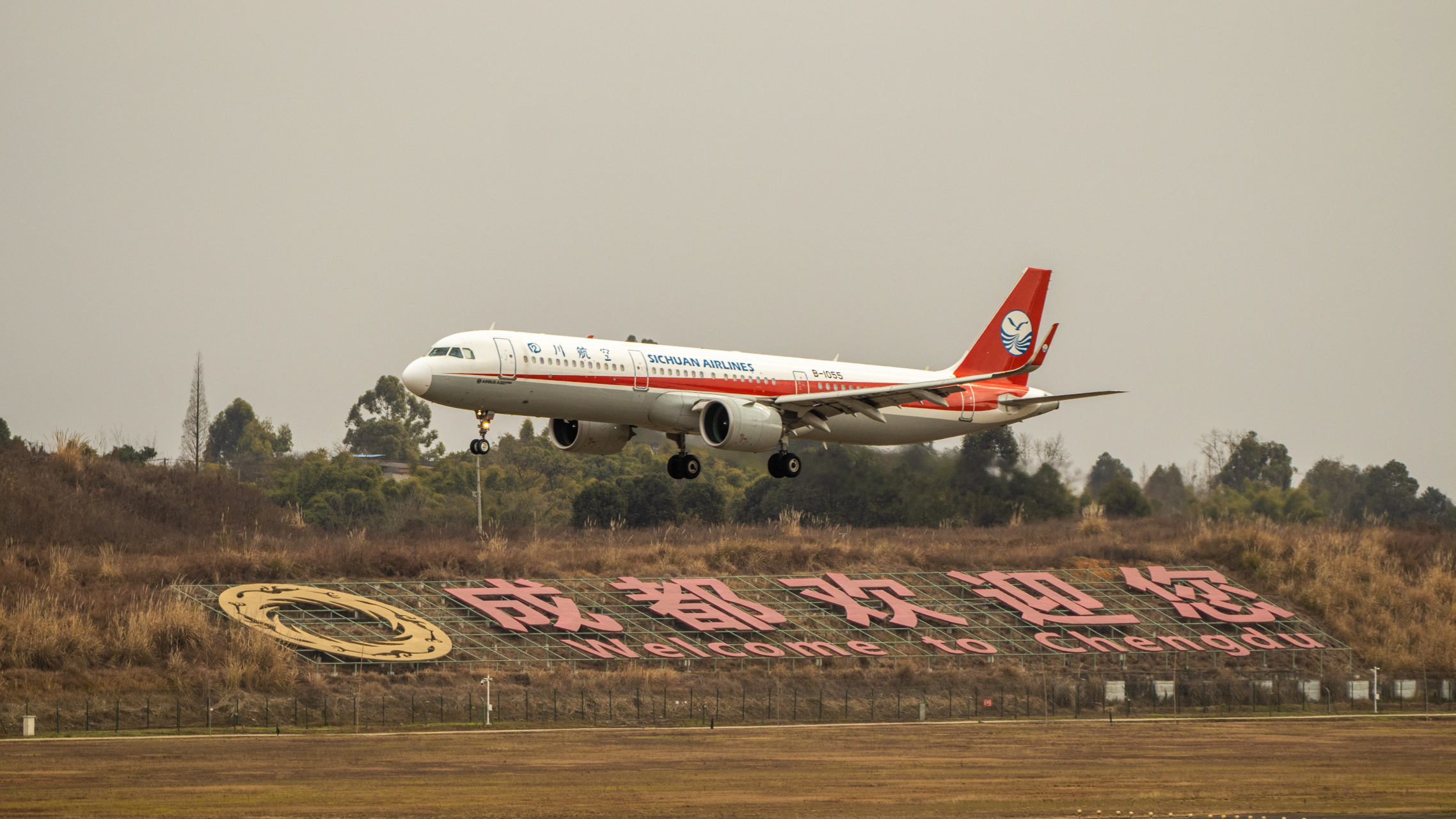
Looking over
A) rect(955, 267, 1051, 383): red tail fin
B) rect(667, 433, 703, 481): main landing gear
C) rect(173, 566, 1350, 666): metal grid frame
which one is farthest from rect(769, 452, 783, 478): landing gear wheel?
rect(173, 566, 1350, 666): metal grid frame

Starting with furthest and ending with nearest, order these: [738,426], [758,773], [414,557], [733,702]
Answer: [414,557] < [733,702] < [738,426] < [758,773]

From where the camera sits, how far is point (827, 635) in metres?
74.9

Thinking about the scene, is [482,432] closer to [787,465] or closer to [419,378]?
[419,378]

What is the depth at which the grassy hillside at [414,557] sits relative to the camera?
216ft

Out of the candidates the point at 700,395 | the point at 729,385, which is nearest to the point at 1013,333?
the point at 729,385

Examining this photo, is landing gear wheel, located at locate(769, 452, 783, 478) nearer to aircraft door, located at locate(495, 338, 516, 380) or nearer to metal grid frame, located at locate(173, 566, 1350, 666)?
aircraft door, located at locate(495, 338, 516, 380)

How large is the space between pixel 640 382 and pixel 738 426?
3.45 m

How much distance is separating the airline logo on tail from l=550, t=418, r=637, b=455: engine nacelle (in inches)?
794

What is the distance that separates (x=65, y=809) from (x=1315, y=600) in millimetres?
62923

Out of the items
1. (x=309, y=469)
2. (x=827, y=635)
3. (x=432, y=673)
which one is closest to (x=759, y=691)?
(x=827, y=635)

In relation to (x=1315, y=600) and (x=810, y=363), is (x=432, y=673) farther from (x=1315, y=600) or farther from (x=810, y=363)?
(x=1315, y=600)

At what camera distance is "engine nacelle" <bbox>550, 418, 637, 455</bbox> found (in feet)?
184

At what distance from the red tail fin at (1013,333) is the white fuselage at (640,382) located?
554cm

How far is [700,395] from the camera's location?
178 ft
